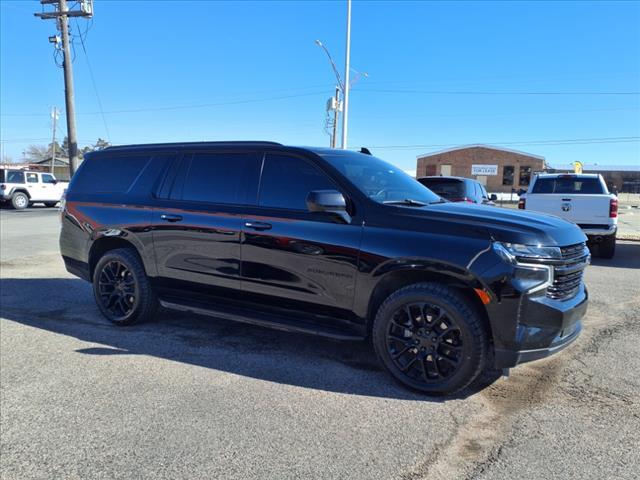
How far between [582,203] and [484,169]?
47282 millimetres

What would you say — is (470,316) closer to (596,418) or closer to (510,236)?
(510,236)

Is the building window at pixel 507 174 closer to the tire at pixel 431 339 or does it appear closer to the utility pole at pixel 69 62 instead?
the utility pole at pixel 69 62

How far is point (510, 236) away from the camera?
11.2 ft

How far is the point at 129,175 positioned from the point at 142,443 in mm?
3253

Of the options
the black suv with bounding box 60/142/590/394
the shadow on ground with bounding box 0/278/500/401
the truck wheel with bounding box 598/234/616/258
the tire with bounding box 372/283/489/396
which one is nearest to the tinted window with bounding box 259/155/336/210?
the black suv with bounding box 60/142/590/394

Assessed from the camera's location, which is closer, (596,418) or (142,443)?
(142,443)

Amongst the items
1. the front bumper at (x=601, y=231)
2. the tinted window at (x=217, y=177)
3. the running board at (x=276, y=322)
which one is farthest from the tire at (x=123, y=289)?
the front bumper at (x=601, y=231)

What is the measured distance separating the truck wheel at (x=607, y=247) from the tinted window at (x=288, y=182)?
8.13 meters

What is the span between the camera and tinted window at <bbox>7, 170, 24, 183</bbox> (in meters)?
25.3

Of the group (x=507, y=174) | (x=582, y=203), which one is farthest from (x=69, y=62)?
(x=507, y=174)

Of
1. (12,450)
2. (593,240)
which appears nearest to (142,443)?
(12,450)

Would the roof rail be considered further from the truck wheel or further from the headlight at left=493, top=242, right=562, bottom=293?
the truck wheel

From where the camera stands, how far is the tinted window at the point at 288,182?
4.23 m

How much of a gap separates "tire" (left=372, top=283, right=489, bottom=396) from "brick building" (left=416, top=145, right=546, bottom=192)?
5204cm
